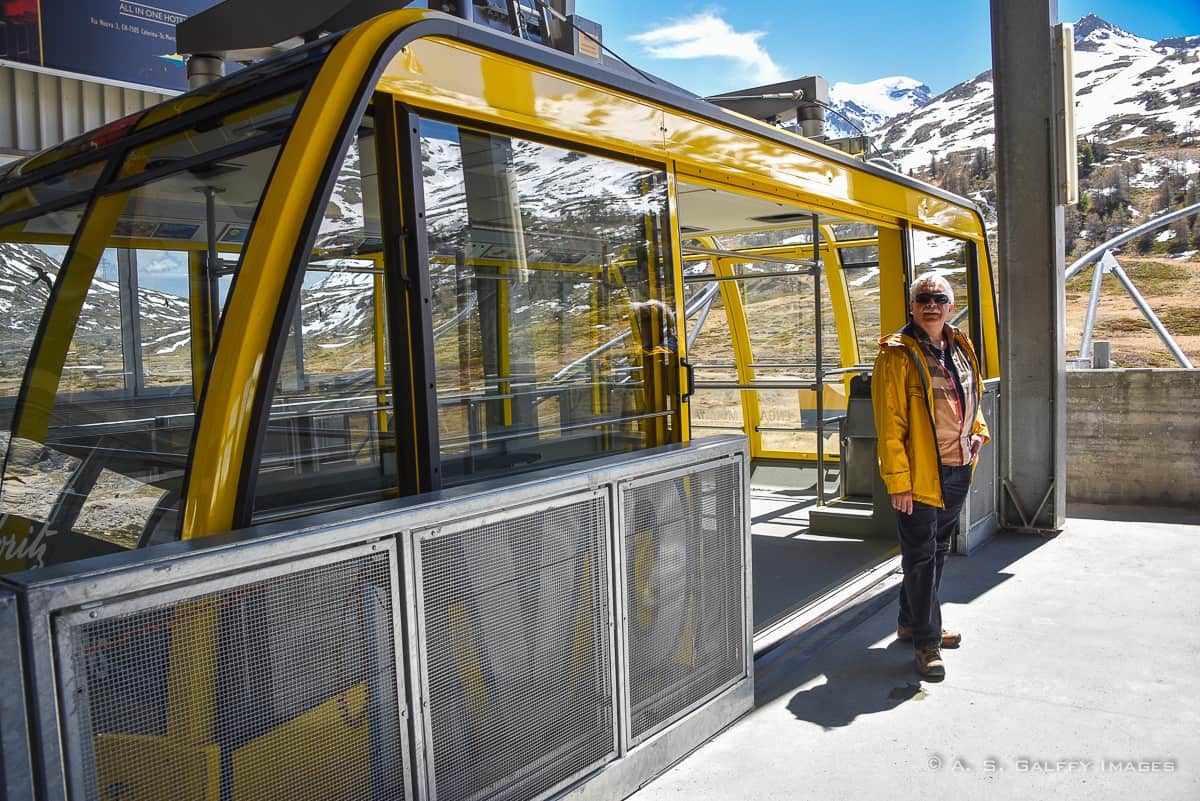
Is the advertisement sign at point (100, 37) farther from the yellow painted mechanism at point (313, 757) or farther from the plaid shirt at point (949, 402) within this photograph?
the yellow painted mechanism at point (313, 757)

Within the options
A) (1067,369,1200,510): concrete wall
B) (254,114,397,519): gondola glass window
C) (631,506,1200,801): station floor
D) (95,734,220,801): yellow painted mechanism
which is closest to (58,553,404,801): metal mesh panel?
(95,734,220,801): yellow painted mechanism

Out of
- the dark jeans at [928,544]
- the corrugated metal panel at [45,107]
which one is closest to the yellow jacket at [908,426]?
the dark jeans at [928,544]

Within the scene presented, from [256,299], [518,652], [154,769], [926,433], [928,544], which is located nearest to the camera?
[154,769]

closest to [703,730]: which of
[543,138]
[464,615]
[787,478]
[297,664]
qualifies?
[464,615]

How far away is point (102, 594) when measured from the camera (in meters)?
1.83

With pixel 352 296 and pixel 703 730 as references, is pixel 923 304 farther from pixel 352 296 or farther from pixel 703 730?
pixel 352 296

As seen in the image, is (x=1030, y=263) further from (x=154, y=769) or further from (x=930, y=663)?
(x=154, y=769)

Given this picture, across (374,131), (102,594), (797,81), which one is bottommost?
(102,594)

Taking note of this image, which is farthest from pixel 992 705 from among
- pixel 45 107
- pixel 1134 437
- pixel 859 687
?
pixel 45 107

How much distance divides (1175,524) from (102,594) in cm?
765

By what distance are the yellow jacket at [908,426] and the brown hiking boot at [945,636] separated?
86 cm

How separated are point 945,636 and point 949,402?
1240 mm

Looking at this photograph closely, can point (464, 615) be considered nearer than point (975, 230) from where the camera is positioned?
Yes

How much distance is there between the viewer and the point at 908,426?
165 inches
